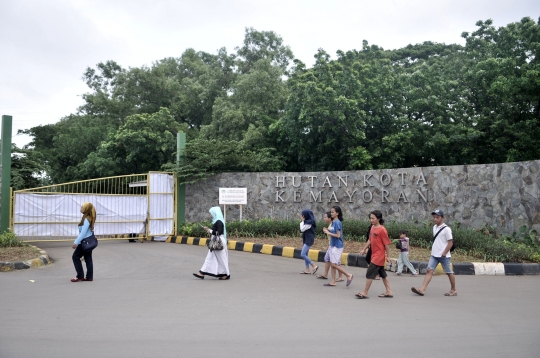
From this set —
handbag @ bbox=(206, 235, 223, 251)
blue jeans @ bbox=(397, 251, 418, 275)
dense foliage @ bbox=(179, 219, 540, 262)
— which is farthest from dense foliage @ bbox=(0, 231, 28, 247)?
blue jeans @ bbox=(397, 251, 418, 275)

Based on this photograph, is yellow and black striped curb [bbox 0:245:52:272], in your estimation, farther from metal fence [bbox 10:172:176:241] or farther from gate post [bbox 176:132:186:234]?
gate post [bbox 176:132:186:234]

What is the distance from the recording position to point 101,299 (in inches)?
317

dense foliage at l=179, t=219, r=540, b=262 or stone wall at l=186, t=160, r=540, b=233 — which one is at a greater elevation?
stone wall at l=186, t=160, r=540, b=233

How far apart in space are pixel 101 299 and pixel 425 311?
480cm

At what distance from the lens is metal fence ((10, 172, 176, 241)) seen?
16359mm

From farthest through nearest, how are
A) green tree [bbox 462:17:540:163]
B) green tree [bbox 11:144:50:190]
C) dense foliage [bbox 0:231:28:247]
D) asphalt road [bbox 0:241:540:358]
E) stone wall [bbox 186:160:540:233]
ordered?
green tree [bbox 11:144:50:190] < green tree [bbox 462:17:540:163] < stone wall [bbox 186:160:540:233] < dense foliage [bbox 0:231:28:247] < asphalt road [bbox 0:241:540:358]

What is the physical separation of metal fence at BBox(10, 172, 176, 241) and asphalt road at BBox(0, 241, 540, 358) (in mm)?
5582

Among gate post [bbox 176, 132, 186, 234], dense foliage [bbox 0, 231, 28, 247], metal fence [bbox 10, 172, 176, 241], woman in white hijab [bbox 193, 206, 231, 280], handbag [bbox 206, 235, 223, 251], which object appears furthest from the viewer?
gate post [bbox 176, 132, 186, 234]

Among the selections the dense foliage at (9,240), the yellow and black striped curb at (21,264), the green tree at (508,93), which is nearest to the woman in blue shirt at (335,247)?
the yellow and black striped curb at (21,264)

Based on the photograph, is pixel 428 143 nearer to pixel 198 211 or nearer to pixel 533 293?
pixel 198 211

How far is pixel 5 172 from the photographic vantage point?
15922mm

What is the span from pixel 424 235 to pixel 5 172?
12408 mm

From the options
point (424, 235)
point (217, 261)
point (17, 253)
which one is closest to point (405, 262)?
point (424, 235)

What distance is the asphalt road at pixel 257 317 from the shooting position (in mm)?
5414
